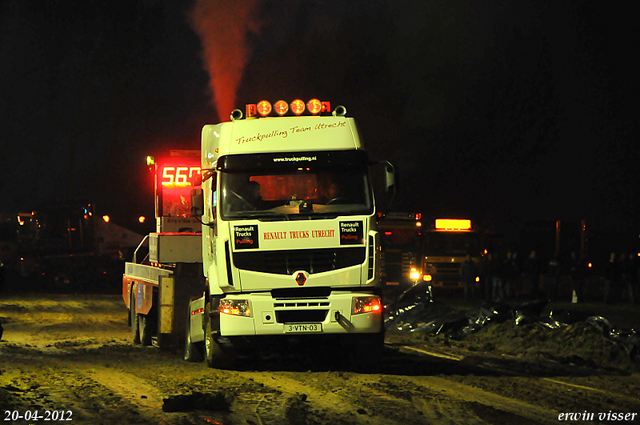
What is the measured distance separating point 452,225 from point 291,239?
779 inches

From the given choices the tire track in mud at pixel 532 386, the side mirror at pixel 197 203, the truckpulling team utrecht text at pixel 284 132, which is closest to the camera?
the tire track in mud at pixel 532 386

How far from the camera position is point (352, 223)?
10.4 metres

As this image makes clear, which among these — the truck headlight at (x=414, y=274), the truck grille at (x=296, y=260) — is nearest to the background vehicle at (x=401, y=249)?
the truck headlight at (x=414, y=274)

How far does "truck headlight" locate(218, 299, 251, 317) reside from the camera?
10.3m

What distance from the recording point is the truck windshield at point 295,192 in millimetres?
10461

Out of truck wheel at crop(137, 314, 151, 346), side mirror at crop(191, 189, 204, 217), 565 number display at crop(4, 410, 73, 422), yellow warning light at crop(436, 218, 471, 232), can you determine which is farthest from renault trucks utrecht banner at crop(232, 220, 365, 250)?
yellow warning light at crop(436, 218, 471, 232)

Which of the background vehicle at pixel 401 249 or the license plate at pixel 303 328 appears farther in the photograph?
the background vehicle at pixel 401 249

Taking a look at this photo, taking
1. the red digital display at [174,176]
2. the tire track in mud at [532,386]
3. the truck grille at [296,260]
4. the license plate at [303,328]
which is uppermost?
the red digital display at [174,176]

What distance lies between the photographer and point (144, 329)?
46.6ft

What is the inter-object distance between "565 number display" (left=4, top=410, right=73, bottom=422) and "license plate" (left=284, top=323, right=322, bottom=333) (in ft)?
10.3

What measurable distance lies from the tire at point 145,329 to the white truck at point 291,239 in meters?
3.12

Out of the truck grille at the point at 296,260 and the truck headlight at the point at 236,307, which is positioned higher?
the truck grille at the point at 296,260

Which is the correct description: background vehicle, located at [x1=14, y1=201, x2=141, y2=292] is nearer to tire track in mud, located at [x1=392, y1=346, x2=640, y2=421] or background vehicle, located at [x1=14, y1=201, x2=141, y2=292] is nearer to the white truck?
the white truck

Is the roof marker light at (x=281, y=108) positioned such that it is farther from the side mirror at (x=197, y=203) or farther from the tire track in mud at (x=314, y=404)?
the tire track in mud at (x=314, y=404)
